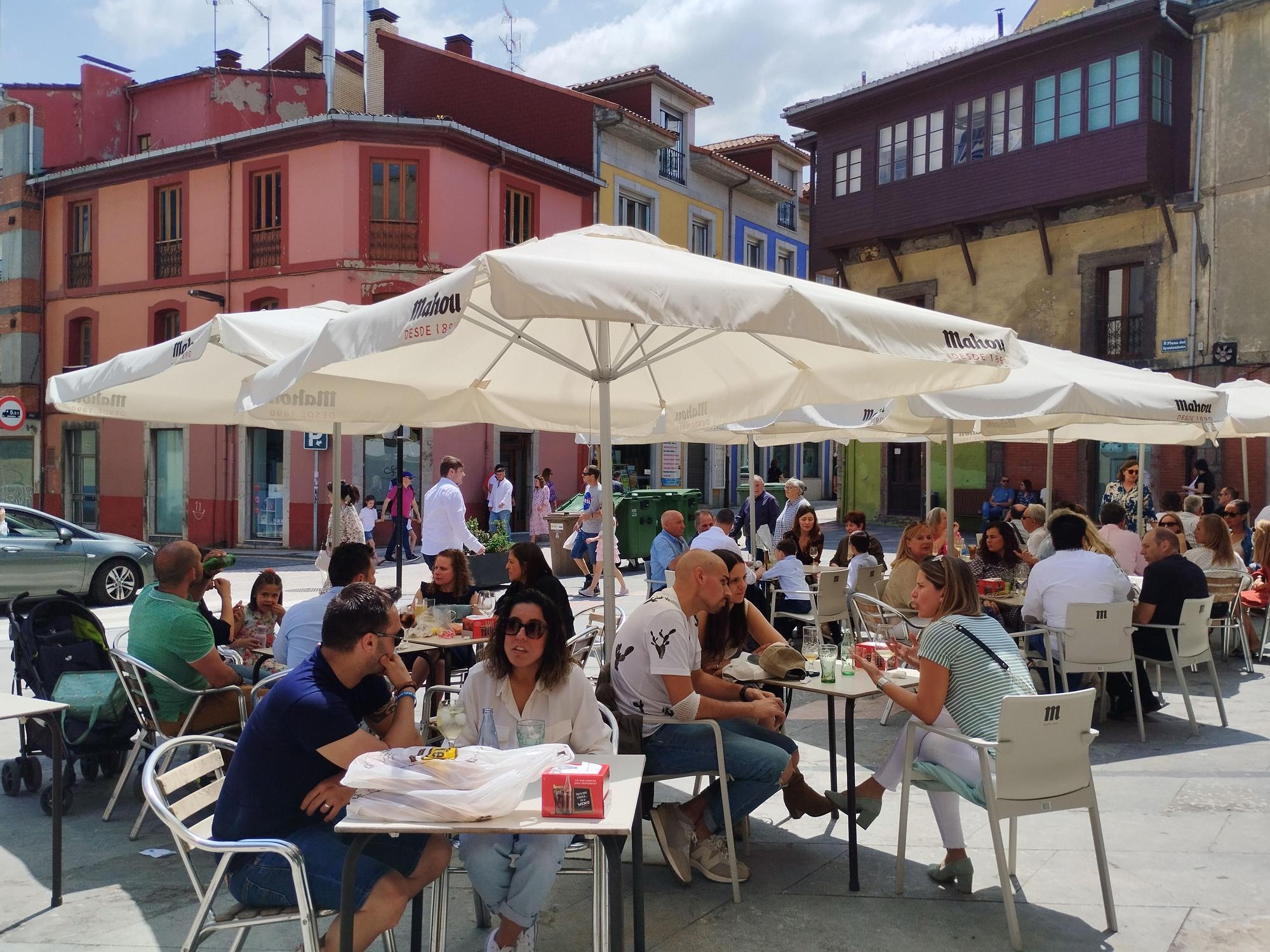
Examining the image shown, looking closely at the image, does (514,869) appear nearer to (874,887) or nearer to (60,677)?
(874,887)

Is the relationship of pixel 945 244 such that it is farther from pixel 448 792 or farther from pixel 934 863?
pixel 448 792

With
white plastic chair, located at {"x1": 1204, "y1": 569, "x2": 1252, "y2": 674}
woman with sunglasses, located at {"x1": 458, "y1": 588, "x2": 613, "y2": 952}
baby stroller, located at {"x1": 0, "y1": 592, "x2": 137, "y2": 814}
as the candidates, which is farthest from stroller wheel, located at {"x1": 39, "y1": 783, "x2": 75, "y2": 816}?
white plastic chair, located at {"x1": 1204, "y1": 569, "x2": 1252, "y2": 674}

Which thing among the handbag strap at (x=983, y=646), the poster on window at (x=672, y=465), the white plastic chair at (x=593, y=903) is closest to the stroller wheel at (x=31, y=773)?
the white plastic chair at (x=593, y=903)

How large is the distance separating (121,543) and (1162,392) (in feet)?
41.2

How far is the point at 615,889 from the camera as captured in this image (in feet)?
10.4

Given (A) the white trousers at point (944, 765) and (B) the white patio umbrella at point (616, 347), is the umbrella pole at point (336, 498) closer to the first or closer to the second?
(B) the white patio umbrella at point (616, 347)

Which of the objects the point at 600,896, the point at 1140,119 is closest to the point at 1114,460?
the point at 1140,119

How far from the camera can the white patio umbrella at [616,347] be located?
3.99m

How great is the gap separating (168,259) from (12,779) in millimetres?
22696

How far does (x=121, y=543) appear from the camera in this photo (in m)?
14.5

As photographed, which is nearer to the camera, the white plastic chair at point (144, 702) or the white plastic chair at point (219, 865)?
the white plastic chair at point (219, 865)

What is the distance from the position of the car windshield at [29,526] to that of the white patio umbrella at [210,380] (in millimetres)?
6315

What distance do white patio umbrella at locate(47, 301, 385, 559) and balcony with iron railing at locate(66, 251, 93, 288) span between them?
72.1 ft

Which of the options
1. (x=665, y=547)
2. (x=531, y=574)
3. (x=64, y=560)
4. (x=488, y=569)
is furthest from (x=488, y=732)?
(x=64, y=560)
